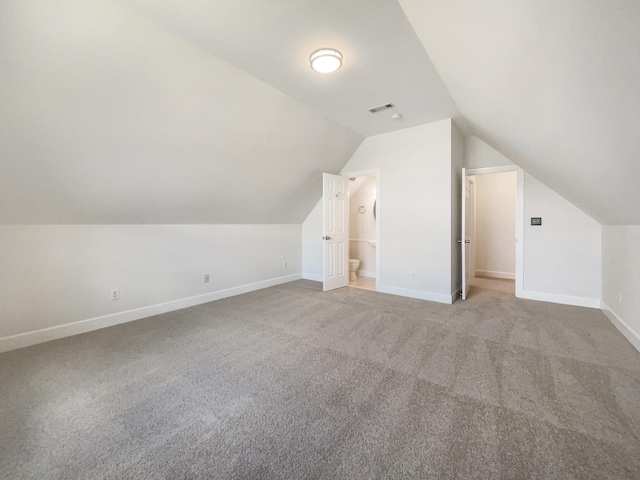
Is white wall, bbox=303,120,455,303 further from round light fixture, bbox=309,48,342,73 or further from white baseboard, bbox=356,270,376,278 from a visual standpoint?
round light fixture, bbox=309,48,342,73

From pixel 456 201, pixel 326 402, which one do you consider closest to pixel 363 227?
pixel 456 201

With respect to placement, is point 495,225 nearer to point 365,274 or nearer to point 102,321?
point 365,274

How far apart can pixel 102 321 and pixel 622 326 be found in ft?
18.6

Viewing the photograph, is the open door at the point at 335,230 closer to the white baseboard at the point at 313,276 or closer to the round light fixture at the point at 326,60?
the white baseboard at the point at 313,276

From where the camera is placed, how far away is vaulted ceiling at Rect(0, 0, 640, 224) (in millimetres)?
1233

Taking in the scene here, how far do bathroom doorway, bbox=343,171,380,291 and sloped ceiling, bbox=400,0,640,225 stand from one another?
3.37 meters

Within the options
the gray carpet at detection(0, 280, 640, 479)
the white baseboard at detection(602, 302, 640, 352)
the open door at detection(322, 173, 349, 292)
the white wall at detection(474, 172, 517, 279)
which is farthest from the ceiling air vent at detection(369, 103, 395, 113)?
the white wall at detection(474, 172, 517, 279)

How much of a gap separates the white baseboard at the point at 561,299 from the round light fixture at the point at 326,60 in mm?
4194

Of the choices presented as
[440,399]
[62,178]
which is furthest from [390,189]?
[62,178]

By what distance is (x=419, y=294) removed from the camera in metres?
4.05

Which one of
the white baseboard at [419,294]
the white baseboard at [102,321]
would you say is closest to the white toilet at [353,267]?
the white baseboard at [419,294]

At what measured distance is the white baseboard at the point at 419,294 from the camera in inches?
150

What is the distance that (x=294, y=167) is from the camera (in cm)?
421

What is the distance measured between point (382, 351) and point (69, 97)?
3.30m
